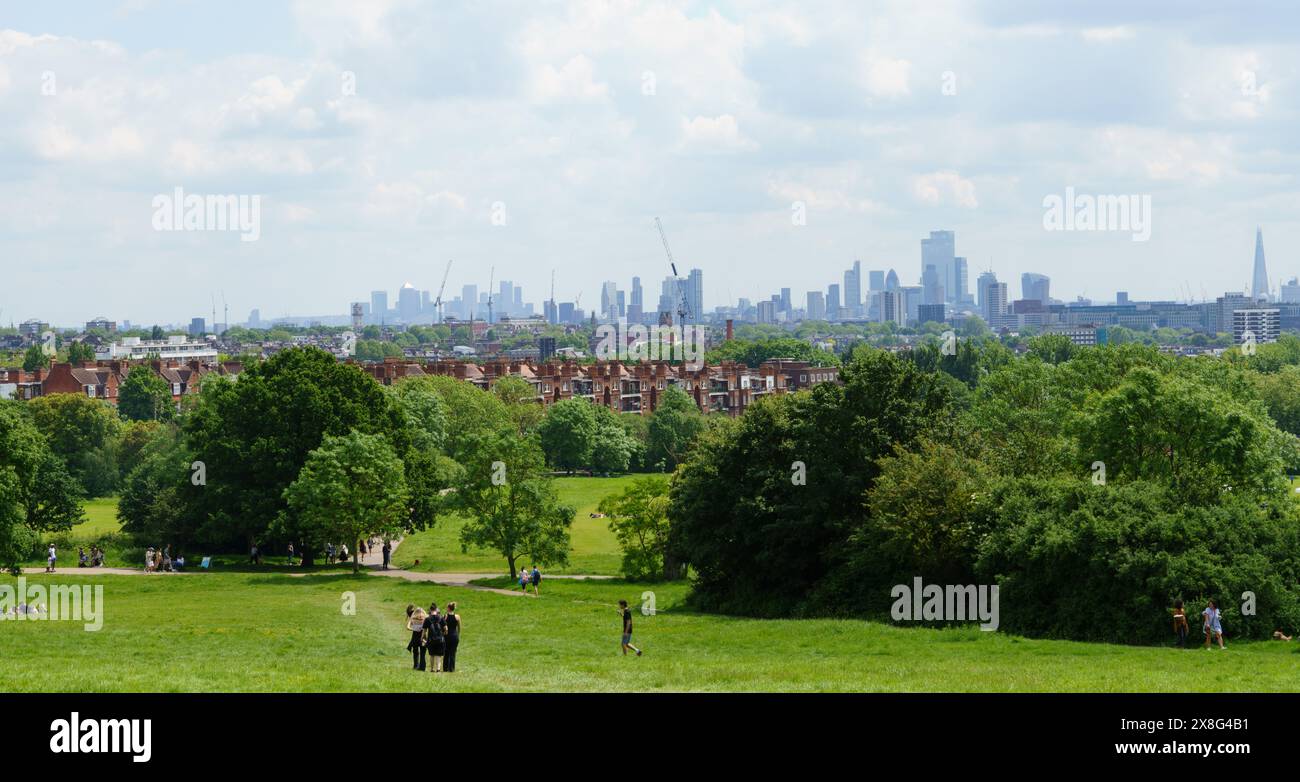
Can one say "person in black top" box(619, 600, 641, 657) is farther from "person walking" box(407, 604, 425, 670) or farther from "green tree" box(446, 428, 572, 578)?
"green tree" box(446, 428, 572, 578)

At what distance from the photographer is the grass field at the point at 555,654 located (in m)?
23.9

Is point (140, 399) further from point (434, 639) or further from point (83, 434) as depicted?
point (434, 639)

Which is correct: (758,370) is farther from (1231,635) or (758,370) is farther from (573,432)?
(1231,635)

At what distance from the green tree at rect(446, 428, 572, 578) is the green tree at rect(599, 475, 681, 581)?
2402 millimetres

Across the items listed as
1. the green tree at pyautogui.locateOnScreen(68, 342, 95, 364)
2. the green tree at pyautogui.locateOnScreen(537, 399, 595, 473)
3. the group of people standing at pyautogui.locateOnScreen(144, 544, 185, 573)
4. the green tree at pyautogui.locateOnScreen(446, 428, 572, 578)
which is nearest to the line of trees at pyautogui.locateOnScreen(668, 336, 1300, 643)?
the green tree at pyautogui.locateOnScreen(446, 428, 572, 578)

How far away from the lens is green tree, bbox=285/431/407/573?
56406 millimetres

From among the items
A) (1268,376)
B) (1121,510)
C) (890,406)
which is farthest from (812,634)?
(1268,376)

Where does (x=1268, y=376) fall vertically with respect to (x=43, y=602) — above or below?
above

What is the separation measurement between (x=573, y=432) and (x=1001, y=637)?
8830 centimetres

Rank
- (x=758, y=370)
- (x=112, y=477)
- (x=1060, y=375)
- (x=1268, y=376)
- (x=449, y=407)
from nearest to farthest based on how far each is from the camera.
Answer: (x=1060, y=375) < (x=112, y=477) < (x=449, y=407) < (x=1268, y=376) < (x=758, y=370)

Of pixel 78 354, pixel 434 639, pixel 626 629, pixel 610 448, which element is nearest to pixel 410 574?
pixel 626 629
